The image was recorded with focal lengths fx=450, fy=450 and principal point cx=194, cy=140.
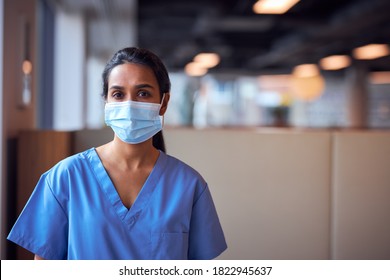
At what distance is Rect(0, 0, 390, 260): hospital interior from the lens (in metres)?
1.65

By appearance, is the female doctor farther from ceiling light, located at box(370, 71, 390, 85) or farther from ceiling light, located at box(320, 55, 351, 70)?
ceiling light, located at box(370, 71, 390, 85)

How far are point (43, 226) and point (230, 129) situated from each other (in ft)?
3.13

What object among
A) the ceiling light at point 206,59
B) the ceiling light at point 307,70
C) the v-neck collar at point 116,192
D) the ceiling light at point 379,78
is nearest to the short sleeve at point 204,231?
the v-neck collar at point 116,192

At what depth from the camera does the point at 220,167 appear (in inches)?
66.5

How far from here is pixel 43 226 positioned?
1167 millimetres

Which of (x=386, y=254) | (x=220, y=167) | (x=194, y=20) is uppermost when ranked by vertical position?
(x=194, y=20)

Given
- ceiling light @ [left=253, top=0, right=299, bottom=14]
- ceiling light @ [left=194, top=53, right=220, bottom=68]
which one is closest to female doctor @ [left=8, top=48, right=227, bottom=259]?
ceiling light @ [left=253, top=0, right=299, bottom=14]

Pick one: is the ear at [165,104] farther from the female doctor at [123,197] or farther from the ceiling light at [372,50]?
the ceiling light at [372,50]

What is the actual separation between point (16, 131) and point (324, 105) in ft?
37.8

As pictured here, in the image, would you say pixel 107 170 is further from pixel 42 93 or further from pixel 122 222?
pixel 42 93

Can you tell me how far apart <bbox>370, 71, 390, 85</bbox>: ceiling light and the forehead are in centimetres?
1079

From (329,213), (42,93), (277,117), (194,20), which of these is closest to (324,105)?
(277,117)

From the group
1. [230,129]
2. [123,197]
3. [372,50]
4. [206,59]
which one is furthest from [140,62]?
[206,59]

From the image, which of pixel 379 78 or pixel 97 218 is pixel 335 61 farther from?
pixel 97 218
